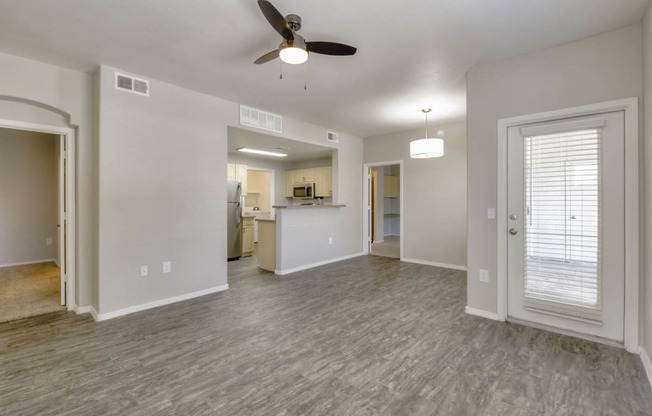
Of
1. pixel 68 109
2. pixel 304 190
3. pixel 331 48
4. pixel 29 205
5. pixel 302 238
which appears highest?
pixel 331 48

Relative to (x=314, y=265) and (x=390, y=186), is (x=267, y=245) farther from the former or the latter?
(x=390, y=186)

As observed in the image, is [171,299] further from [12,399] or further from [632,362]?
[632,362]

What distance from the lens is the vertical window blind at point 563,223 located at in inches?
103

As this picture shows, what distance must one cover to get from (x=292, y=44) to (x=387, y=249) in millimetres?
6212

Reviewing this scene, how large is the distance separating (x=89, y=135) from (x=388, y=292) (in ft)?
13.6

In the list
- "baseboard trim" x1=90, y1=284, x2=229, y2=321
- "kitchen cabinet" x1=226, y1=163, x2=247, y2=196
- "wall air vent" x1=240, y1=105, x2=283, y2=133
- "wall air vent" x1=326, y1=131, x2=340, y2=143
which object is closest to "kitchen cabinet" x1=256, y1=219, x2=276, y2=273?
"baseboard trim" x1=90, y1=284, x2=229, y2=321

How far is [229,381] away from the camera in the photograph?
2053mm

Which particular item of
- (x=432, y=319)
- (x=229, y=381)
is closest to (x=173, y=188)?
(x=229, y=381)

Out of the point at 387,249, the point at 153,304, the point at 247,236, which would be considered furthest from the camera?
the point at 387,249

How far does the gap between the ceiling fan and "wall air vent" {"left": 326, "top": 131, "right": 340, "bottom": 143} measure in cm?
342

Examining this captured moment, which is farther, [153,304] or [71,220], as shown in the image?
[153,304]

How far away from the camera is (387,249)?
762 centimetres

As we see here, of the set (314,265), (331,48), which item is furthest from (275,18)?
(314,265)

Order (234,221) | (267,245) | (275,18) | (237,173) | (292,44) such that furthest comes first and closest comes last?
1. (237,173)
2. (234,221)
3. (267,245)
4. (292,44)
5. (275,18)
